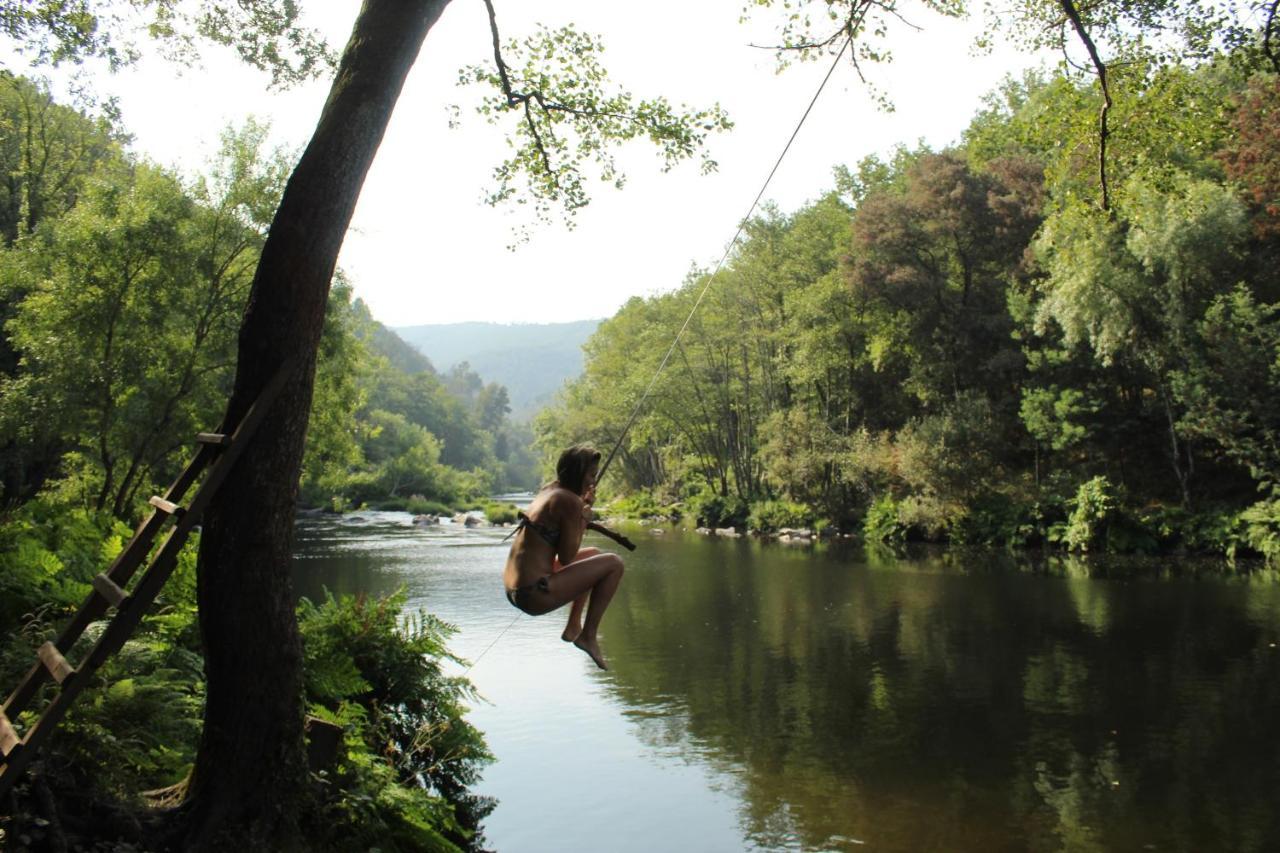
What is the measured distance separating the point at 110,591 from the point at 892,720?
9.50m

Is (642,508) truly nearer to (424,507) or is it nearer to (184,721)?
(424,507)

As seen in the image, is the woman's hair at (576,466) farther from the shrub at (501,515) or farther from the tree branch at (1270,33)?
the shrub at (501,515)

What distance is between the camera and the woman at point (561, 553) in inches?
238

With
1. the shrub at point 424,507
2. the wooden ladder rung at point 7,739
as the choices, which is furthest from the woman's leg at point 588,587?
the shrub at point 424,507

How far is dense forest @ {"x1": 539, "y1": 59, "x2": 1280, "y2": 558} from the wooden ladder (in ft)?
54.3

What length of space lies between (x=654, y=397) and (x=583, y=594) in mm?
47462

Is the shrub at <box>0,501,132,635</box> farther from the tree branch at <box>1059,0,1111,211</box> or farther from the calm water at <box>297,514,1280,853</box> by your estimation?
the tree branch at <box>1059,0,1111,211</box>

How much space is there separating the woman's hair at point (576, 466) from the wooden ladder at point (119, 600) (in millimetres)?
1857

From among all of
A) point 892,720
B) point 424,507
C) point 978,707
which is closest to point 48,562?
point 892,720

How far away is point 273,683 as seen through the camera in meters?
4.99

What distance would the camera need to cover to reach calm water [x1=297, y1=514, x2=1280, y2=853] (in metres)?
8.66

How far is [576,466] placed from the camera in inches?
243

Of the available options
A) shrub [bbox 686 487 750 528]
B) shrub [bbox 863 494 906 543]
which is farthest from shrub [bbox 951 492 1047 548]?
shrub [bbox 686 487 750 528]

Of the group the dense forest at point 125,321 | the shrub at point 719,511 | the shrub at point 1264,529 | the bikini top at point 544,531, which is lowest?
the shrub at point 719,511
